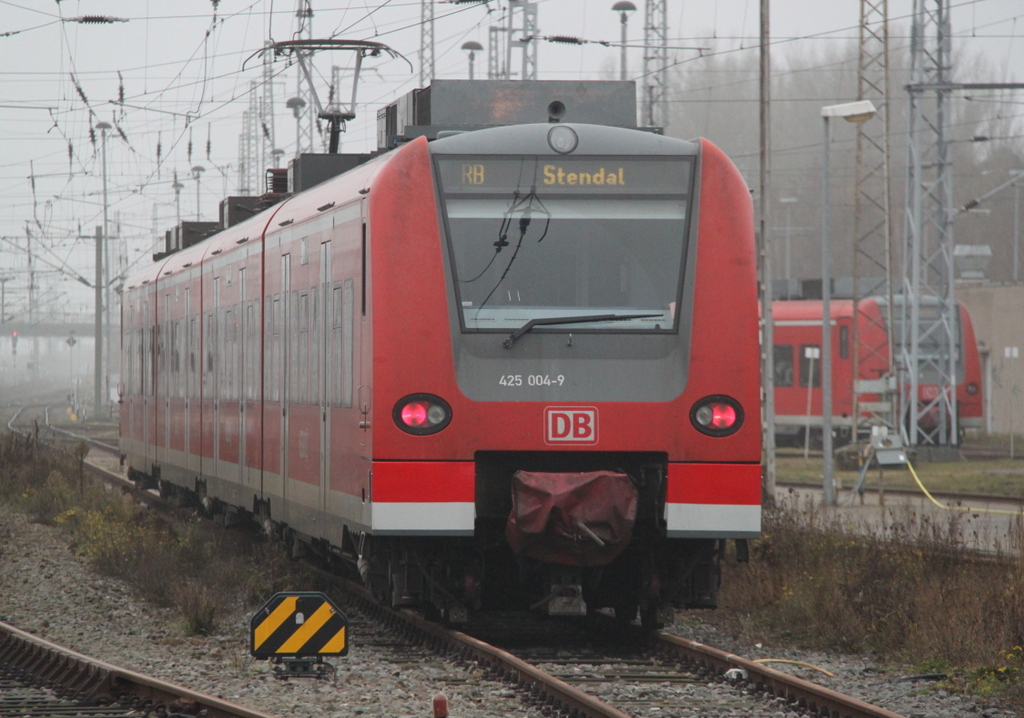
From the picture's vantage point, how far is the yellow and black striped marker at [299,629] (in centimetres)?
855

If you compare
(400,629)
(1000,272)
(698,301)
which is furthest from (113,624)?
(1000,272)

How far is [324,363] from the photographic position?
10.7 metres

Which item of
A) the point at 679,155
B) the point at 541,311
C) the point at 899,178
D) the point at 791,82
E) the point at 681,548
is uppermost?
the point at 791,82

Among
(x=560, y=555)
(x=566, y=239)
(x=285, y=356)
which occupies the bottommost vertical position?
(x=560, y=555)

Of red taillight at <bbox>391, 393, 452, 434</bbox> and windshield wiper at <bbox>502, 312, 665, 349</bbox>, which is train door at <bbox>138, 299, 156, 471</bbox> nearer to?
red taillight at <bbox>391, 393, 452, 434</bbox>

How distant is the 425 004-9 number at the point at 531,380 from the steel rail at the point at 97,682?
2.47 m

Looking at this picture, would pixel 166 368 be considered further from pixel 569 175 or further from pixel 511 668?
pixel 511 668

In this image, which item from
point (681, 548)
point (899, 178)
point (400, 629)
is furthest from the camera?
point (899, 178)

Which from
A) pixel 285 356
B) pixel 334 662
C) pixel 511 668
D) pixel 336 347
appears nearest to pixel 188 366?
pixel 285 356

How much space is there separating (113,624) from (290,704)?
3661 mm

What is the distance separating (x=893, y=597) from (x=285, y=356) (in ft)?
16.3

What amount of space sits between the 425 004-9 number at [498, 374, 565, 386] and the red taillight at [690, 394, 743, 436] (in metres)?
0.82

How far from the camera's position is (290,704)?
7949 mm

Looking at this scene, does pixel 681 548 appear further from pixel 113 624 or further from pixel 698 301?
pixel 113 624
